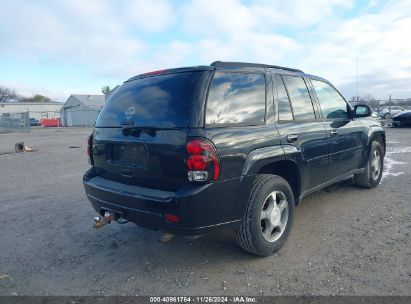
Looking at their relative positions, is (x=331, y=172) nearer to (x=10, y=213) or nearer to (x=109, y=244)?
(x=109, y=244)

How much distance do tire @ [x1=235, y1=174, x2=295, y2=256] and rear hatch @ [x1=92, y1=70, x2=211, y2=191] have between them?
77 cm

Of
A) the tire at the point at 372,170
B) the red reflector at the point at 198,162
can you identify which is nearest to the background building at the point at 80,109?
the tire at the point at 372,170

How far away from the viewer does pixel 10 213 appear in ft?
16.6

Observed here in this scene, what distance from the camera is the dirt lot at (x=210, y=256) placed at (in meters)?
2.92

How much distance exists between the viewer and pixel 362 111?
16.8ft

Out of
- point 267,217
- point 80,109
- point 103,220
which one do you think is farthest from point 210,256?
point 80,109

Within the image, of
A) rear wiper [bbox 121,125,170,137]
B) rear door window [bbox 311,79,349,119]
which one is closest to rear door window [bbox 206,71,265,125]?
rear wiper [bbox 121,125,170,137]

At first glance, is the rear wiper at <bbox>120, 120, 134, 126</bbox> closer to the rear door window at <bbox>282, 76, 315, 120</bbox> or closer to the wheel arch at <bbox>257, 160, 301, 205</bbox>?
the wheel arch at <bbox>257, 160, 301, 205</bbox>

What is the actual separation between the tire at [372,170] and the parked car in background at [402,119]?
16221 mm

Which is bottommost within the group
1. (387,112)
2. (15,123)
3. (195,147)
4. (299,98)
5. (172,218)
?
(172,218)

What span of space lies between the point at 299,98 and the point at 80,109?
55.6 m

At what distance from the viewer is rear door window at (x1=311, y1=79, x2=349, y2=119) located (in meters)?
4.53

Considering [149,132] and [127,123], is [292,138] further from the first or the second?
[127,123]

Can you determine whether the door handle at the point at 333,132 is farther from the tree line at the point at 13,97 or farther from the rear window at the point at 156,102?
the tree line at the point at 13,97
